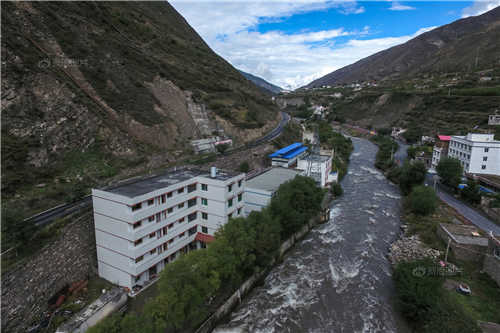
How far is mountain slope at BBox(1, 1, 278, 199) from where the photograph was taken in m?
18.0

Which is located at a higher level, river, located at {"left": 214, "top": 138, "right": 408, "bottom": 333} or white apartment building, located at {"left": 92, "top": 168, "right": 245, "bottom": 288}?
white apartment building, located at {"left": 92, "top": 168, "right": 245, "bottom": 288}

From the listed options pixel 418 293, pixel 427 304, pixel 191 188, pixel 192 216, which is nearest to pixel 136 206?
pixel 191 188

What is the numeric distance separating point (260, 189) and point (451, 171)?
2196 centimetres

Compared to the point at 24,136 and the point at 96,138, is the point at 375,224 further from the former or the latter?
the point at 24,136

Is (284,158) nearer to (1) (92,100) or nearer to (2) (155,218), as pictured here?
(2) (155,218)

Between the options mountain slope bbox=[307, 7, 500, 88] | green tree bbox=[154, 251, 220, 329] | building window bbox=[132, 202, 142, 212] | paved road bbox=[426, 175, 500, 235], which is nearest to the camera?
green tree bbox=[154, 251, 220, 329]

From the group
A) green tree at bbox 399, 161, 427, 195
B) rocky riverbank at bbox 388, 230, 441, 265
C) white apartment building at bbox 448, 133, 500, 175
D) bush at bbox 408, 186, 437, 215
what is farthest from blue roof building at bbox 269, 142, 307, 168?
white apartment building at bbox 448, 133, 500, 175

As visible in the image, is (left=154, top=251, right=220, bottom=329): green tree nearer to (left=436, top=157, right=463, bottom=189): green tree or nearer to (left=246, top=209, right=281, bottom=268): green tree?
(left=246, top=209, right=281, bottom=268): green tree

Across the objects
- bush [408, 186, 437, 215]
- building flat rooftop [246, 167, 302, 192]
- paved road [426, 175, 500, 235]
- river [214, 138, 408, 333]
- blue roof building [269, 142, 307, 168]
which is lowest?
river [214, 138, 408, 333]

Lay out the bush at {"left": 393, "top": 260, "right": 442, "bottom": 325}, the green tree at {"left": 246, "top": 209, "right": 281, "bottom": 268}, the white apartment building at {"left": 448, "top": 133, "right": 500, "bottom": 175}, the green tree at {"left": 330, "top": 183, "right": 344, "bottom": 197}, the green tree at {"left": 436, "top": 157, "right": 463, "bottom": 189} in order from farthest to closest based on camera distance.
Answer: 1. the green tree at {"left": 330, "top": 183, "right": 344, "bottom": 197}
2. the white apartment building at {"left": 448, "top": 133, "right": 500, "bottom": 175}
3. the green tree at {"left": 436, "top": 157, "right": 463, "bottom": 189}
4. the green tree at {"left": 246, "top": 209, "right": 281, "bottom": 268}
5. the bush at {"left": 393, "top": 260, "right": 442, "bottom": 325}

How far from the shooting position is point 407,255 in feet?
59.0

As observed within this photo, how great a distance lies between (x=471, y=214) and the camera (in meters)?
22.2

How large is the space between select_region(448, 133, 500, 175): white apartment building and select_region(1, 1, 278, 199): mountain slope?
86.8 feet

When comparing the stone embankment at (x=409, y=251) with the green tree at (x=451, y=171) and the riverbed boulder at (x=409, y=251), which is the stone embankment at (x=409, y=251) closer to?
the riverbed boulder at (x=409, y=251)
